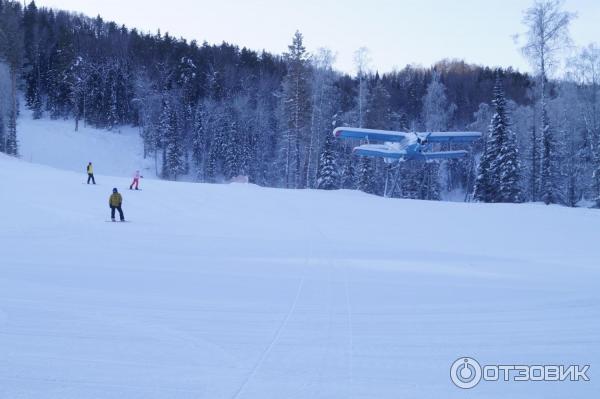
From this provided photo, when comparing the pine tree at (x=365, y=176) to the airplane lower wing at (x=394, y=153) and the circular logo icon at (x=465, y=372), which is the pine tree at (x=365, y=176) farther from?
the circular logo icon at (x=465, y=372)

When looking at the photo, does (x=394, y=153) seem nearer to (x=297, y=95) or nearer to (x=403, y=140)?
(x=403, y=140)

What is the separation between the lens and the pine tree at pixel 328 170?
42250 millimetres

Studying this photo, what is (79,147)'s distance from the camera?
181 feet

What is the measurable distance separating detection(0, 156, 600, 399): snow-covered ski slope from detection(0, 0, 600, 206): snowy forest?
23534 mm

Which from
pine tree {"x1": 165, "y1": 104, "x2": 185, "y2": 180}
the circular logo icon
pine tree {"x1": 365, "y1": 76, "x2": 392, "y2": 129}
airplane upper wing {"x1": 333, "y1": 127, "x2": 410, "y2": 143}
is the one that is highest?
pine tree {"x1": 365, "y1": 76, "x2": 392, "y2": 129}

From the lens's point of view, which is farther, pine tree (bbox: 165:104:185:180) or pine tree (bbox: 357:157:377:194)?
pine tree (bbox: 165:104:185:180)

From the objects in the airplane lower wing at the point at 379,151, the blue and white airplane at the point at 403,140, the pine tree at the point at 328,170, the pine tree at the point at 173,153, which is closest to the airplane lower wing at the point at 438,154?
the blue and white airplane at the point at 403,140

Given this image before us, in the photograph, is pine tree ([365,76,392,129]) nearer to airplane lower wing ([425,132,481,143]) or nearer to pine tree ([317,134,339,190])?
pine tree ([317,134,339,190])

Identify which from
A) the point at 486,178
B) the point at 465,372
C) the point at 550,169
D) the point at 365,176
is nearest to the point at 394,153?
the point at 365,176

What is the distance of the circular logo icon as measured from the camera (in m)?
4.18

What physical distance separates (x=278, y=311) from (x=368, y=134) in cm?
2390

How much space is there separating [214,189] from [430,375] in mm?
23146

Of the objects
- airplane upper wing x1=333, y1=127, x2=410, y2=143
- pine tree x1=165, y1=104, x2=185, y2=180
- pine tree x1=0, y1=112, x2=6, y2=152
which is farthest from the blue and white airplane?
pine tree x1=0, y1=112, x2=6, y2=152

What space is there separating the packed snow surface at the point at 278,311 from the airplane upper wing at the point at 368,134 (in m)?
14.1
